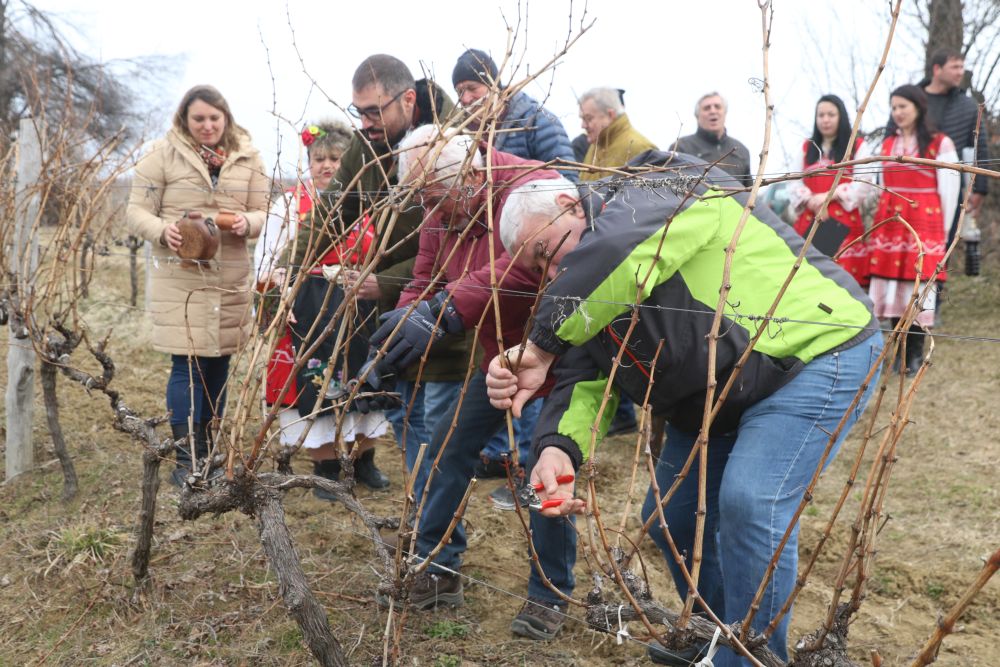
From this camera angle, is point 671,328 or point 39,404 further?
point 39,404

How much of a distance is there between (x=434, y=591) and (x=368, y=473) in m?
1.31

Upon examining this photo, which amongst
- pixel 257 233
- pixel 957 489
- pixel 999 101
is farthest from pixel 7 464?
pixel 999 101

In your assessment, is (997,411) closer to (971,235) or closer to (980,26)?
(971,235)

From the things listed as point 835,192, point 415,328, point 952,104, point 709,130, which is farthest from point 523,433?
point 952,104

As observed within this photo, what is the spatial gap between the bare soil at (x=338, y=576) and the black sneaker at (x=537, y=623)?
0.03 metres

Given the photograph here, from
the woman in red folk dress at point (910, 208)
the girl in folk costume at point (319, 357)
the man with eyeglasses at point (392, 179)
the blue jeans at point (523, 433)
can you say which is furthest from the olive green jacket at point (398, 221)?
the woman in red folk dress at point (910, 208)

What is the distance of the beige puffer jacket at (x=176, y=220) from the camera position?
12.9ft

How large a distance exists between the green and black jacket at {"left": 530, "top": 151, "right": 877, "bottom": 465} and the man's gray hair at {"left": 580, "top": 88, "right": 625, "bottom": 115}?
251cm

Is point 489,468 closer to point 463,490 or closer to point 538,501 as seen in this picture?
point 463,490

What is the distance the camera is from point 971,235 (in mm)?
7566

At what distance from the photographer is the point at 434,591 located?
294 cm

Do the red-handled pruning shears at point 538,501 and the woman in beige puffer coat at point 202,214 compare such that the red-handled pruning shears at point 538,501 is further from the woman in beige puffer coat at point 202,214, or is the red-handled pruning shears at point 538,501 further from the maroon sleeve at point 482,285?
the woman in beige puffer coat at point 202,214

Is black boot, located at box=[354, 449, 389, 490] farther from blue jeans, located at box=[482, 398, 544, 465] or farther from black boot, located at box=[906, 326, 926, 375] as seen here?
black boot, located at box=[906, 326, 926, 375]

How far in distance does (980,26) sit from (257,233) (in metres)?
8.19
